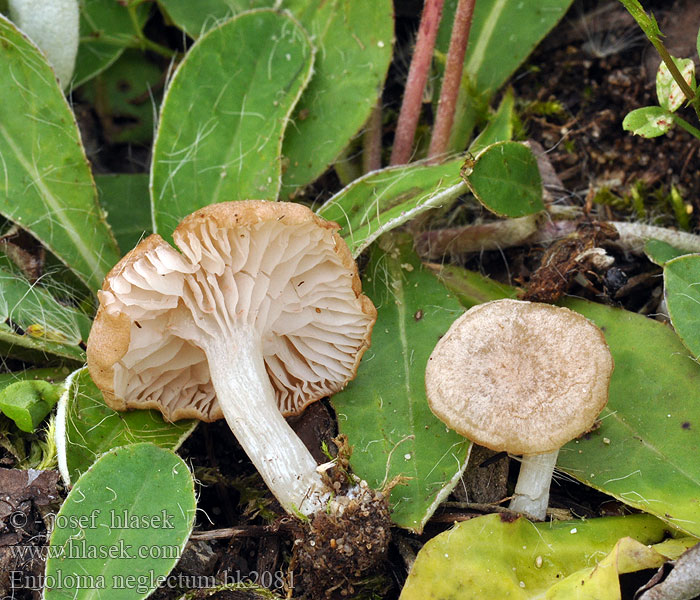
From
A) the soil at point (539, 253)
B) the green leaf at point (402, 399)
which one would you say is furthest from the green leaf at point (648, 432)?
the green leaf at point (402, 399)

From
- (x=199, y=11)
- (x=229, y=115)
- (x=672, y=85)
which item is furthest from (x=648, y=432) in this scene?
(x=199, y=11)

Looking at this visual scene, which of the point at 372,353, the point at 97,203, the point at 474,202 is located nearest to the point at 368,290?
the point at 372,353

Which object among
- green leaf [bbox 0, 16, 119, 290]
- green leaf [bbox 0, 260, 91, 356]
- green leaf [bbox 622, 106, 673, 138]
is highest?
green leaf [bbox 622, 106, 673, 138]

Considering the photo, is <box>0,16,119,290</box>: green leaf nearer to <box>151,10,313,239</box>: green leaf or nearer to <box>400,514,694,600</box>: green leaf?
<box>151,10,313,239</box>: green leaf

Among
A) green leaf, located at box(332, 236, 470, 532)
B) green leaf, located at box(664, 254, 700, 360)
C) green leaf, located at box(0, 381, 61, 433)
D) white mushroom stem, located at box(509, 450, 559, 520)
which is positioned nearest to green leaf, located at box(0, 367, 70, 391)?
green leaf, located at box(0, 381, 61, 433)

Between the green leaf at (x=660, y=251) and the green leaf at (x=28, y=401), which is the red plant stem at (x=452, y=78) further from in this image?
the green leaf at (x=28, y=401)

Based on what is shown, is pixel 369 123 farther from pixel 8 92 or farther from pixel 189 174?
pixel 8 92
